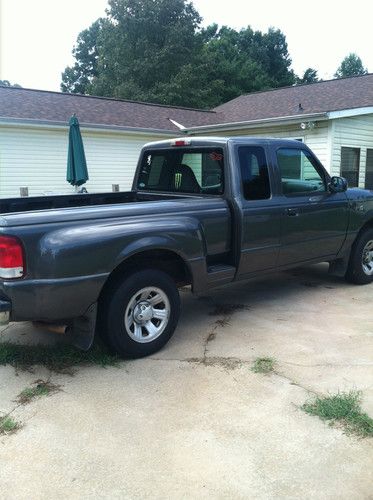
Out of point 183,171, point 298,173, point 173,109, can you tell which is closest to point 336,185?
point 298,173

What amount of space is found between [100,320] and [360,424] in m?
2.09

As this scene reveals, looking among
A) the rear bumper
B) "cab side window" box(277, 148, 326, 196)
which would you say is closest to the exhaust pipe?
the rear bumper

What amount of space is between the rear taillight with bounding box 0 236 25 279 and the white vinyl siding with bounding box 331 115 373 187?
8.84 metres

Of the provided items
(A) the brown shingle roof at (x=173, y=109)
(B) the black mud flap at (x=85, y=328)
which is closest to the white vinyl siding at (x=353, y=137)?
(A) the brown shingle roof at (x=173, y=109)

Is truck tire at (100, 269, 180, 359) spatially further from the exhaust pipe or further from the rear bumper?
the rear bumper

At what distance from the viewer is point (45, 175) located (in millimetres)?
12359

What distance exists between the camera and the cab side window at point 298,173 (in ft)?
17.5

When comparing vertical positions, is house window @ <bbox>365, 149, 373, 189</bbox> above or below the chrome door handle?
above

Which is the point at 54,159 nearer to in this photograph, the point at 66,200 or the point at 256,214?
the point at 66,200

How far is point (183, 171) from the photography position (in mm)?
5504

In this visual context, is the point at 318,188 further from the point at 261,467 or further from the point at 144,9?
the point at 144,9

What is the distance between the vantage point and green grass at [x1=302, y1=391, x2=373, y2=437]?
10.1 ft

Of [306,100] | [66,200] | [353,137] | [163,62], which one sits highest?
[163,62]

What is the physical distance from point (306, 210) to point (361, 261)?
4.97 ft
